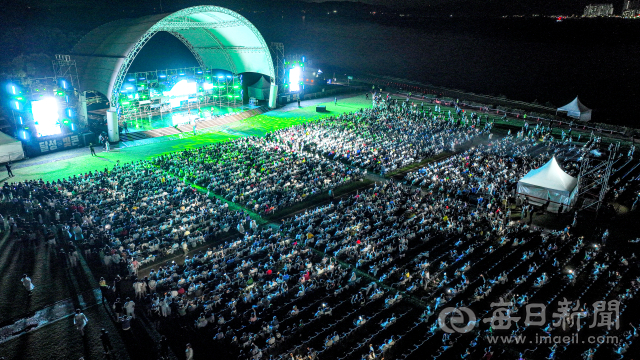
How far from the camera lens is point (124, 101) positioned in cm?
4066

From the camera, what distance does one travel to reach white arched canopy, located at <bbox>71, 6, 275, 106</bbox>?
36.1 meters

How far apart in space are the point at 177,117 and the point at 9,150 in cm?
1589

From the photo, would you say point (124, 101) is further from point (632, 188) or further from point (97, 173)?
point (632, 188)

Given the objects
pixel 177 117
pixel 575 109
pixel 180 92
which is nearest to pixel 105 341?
pixel 177 117

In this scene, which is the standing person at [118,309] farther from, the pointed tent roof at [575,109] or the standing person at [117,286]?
the pointed tent roof at [575,109]

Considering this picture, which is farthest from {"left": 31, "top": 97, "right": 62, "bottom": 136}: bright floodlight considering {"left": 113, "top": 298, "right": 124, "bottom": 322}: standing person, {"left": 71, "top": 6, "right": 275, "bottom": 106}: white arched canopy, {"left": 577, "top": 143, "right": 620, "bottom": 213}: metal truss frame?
{"left": 577, "top": 143, "right": 620, "bottom": 213}: metal truss frame

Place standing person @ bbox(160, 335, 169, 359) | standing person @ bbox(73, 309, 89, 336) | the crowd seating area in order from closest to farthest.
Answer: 1. standing person @ bbox(160, 335, 169, 359)
2. standing person @ bbox(73, 309, 89, 336)
3. the crowd seating area

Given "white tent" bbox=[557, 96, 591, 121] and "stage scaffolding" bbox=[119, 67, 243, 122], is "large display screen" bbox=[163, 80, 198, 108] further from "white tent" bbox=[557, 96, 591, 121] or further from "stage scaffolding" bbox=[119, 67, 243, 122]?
"white tent" bbox=[557, 96, 591, 121]

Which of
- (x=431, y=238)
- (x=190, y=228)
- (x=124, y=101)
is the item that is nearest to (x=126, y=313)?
(x=190, y=228)

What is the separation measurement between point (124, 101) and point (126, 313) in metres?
33.4

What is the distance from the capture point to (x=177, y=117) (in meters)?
42.3

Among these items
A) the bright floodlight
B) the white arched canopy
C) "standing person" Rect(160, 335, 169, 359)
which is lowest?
"standing person" Rect(160, 335, 169, 359)

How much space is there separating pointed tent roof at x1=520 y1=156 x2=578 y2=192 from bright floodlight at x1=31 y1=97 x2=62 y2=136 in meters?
36.4

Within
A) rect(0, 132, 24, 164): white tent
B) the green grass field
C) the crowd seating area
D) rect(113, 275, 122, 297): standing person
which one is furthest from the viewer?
rect(0, 132, 24, 164): white tent
